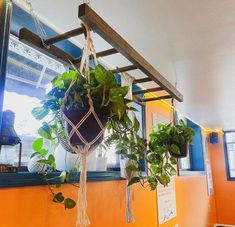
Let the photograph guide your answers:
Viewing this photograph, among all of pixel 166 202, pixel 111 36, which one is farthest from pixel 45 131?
pixel 166 202

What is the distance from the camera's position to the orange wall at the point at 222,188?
523 cm

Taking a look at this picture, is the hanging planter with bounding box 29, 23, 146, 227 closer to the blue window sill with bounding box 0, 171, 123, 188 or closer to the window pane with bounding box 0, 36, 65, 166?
the blue window sill with bounding box 0, 171, 123, 188

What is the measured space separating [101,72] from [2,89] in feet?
1.45

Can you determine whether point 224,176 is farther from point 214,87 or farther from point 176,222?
point 214,87

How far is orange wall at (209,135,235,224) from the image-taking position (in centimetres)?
523

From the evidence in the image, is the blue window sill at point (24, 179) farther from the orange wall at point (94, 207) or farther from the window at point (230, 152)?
the window at point (230, 152)

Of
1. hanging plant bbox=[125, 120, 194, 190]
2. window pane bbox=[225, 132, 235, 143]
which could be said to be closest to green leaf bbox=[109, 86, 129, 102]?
hanging plant bbox=[125, 120, 194, 190]

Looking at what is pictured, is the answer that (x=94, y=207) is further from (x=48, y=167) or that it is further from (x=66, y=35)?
(x=66, y=35)

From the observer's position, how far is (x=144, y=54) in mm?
1745

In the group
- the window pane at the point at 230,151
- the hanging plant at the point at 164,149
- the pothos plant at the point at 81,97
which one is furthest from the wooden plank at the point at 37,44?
the window pane at the point at 230,151

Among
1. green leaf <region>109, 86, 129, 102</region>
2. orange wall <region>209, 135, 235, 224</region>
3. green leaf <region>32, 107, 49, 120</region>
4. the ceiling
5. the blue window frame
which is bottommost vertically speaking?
orange wall <region>209, 135, 235, 224</region>

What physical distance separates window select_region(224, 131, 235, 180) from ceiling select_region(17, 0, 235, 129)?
3.63 metres

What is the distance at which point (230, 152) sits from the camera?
5.54 metres

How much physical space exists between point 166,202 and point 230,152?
11.7 ft
